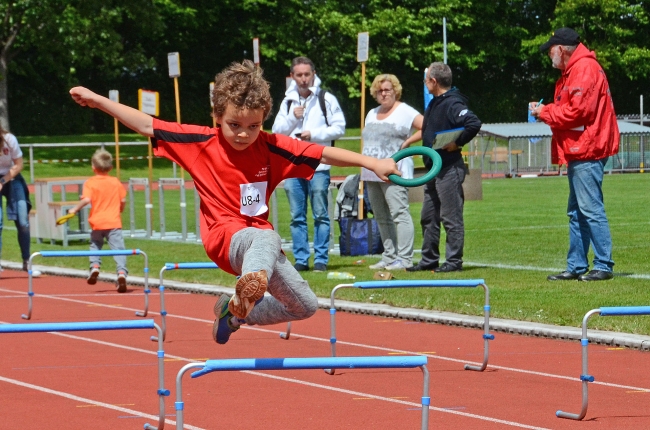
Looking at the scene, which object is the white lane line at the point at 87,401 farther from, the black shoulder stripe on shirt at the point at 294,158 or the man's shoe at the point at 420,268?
the man's shoe at the point at 420,268

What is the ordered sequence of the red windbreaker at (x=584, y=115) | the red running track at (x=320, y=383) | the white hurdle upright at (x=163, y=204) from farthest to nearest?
the white hurdle upright at (x=163, y=204) < the red windbreaker at (x=584, y=115) < the red running track at (x=320, y=383)

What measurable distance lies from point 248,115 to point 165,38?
2160 inches

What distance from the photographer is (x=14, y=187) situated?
585 inches

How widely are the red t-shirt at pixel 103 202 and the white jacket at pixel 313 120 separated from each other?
201 cm

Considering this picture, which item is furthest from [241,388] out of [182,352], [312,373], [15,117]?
[15,117]

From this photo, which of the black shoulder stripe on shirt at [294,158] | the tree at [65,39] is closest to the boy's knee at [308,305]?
the black shoulder stripe on shirt at [294,158]

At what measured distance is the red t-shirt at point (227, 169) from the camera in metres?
6.29

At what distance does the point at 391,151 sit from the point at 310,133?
91 cm

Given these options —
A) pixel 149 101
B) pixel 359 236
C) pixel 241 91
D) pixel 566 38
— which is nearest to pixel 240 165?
pixel 241 91

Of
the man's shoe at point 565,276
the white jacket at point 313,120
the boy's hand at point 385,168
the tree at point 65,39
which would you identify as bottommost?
the man's shoe at point 565,276

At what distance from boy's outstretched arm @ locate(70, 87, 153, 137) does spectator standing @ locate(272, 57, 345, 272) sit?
678cm

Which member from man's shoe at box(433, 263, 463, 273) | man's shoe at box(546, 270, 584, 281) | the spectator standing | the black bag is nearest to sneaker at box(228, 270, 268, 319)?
man's shoe at box(546, 270, 584, 281)

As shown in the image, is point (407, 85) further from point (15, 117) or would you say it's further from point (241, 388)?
point (241, 388)

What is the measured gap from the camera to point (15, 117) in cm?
5331
